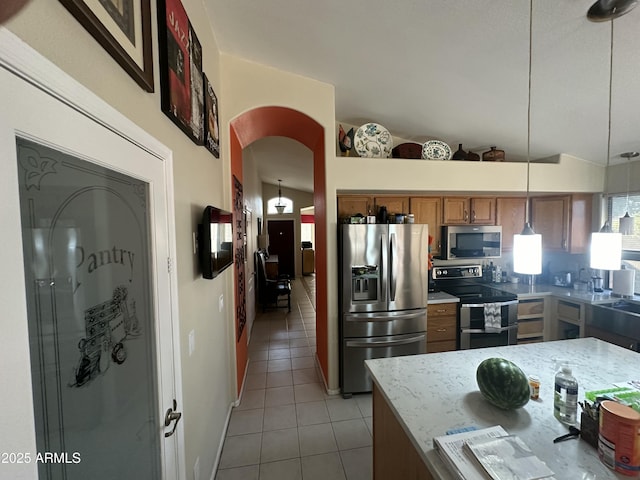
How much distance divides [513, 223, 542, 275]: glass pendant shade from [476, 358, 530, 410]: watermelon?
58 cm

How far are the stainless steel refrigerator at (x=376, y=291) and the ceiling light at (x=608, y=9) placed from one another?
5.97 feet

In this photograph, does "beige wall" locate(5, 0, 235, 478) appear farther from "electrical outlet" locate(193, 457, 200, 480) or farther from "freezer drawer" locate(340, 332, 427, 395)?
"freezer drawer" locate(340, 332, 427, 395)

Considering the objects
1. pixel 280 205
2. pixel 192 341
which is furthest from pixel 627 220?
pixel 280 205

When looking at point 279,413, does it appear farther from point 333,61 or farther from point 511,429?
point 333,61

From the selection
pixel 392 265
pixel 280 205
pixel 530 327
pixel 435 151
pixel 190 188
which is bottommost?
pixel 530 327

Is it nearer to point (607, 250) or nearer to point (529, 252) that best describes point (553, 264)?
point (607, 250)

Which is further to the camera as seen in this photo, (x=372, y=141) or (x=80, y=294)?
(x=372, y=141)

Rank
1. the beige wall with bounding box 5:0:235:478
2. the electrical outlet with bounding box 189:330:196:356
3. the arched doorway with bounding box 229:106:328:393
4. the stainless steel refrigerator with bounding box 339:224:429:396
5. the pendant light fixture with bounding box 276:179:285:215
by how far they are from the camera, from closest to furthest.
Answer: the beige wall with bounding box 5:0:235:478 → the electrical outlet with bounding box 189:330:196:356 → the arched doorway with bounding box 229:106:328:393 → the stainless steel refrigerator with bounding box 339:224:429:396 → the pendant light fixture with bounding box 276:179:285:215

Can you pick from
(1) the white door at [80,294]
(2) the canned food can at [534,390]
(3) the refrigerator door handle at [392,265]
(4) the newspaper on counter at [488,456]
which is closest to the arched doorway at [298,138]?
(3) the refrigerator door handle at [392,265]

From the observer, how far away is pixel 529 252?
148 cm

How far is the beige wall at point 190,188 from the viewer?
23.7 inches

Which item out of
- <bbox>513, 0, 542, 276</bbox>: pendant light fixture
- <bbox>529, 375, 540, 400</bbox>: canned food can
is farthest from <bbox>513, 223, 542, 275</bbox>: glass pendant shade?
<bbox>529, 375, 540, 400</bbox>: canned food can

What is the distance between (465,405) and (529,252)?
2.87ft

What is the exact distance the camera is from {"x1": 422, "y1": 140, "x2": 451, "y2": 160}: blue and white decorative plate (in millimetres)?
3113
